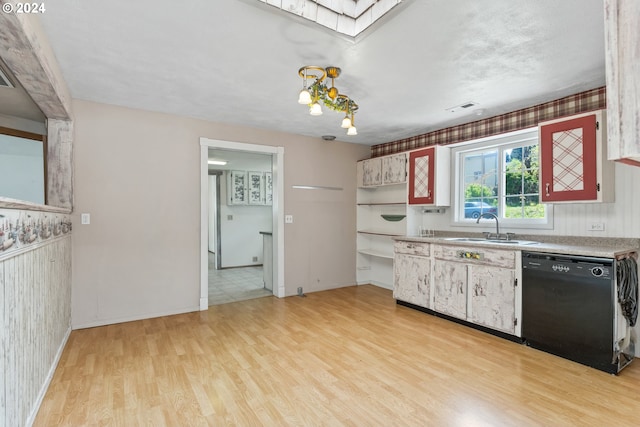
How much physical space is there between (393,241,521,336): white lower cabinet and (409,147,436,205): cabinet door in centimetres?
66

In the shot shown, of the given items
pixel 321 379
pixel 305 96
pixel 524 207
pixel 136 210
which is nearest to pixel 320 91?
pixel 305 96

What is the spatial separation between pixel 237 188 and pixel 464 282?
17.2 feet

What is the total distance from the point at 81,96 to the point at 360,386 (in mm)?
3804

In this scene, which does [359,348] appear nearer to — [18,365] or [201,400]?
[201,400]

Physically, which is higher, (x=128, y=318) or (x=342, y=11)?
(x=342, y=11)

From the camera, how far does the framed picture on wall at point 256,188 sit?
7438 mm

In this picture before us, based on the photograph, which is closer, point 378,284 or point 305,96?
point 305,96

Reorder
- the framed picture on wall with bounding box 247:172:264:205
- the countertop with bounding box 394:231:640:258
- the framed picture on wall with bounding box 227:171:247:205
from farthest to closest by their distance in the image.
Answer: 1. the framed picture on wall with bounding box 247:172:264:205
2. the framed picture on wall with bounding box 227:171:247:205
3. the countertop with bounding box 394:231:640:258

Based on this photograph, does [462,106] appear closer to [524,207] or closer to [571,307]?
[524,207]

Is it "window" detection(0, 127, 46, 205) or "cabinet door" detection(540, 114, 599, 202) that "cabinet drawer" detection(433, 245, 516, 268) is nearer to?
"cabinet door" detection(540, 114, 599, 202)

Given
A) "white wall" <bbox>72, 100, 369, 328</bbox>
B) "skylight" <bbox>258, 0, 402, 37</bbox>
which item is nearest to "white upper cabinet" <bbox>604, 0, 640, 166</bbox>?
"skylight" <bbox>258, 0, 402, 37</bbox>

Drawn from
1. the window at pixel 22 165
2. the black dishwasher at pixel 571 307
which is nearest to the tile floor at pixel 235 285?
the window at pixel 22 165

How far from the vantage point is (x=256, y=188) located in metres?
7.52

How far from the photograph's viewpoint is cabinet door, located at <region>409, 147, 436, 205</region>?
4.30 metres
